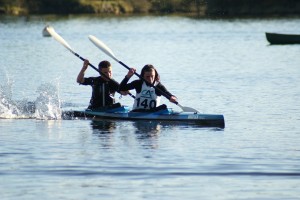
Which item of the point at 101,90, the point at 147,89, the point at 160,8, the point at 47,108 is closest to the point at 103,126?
the point at 101,90

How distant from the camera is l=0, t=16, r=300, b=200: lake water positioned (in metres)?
15.5

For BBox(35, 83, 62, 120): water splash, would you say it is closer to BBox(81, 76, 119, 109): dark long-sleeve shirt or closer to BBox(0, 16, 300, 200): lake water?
BBox(0, 16, 300, 200): lake water

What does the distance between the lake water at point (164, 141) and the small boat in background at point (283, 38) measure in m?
6.20

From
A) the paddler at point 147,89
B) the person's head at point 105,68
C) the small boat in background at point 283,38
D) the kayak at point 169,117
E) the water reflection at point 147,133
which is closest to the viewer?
the water reflection at point 147,133

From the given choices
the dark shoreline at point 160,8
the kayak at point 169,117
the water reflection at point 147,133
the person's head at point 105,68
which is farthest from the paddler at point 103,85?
the dark shoreline at point 160,8

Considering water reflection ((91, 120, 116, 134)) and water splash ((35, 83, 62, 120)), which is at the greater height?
water splash ((35, 83, 62, 120))

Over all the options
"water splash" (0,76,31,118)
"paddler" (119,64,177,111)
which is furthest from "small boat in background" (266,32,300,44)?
"paddler" (119,64,177,111)

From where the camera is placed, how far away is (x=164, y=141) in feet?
Answer: 65.1

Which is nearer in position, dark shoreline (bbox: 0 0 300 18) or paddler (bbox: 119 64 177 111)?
paddler (bbox: 119 64 177 111)

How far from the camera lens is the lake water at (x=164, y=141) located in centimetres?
1549

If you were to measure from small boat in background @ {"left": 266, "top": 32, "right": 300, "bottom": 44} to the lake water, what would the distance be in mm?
6197

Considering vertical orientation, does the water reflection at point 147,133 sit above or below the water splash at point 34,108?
below

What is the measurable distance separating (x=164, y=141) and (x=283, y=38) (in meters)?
32.3

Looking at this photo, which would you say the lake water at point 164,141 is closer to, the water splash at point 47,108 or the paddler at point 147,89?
the water splash at point 47,108
